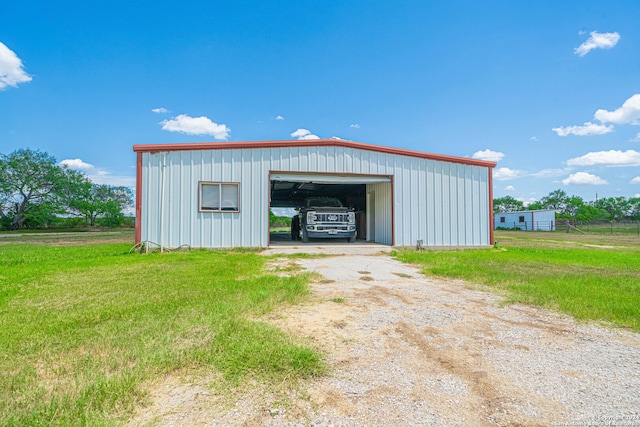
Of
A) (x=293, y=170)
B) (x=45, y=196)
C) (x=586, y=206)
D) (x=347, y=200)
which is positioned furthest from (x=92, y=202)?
(x=586, y=206)

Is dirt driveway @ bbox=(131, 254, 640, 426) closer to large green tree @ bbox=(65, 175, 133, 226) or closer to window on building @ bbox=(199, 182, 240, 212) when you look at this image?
window on building @ bbox=(199, 182, 240, 212)

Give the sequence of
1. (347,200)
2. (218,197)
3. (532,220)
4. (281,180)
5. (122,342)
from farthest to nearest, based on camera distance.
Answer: (532,220) → (347,200) → (281,180) → (218,197) → (122,342)

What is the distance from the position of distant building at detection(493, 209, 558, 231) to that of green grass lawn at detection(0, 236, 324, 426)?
38.9 metres

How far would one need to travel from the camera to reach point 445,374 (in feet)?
7.20

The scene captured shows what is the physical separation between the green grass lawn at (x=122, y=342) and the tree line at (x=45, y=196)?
119ft

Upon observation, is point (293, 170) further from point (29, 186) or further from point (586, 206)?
point (586, 206)

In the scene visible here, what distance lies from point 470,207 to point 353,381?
36.9ft

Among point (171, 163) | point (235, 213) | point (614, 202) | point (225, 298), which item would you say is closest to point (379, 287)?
point (225, 298)

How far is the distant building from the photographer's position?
3804 centimetres

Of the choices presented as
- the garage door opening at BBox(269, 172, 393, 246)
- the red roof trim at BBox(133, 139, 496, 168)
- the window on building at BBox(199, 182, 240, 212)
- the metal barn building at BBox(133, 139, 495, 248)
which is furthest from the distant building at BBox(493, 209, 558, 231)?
the window on building at BBox(199, 182, 240, 212)

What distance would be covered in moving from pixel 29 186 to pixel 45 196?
5.14ft

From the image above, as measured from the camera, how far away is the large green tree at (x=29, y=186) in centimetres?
3148

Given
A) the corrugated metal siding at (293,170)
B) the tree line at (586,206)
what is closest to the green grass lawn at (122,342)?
the corrugated metal siding at (293,170)

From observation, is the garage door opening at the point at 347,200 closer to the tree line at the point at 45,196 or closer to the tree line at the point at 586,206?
the tree line at the point at 45,196
